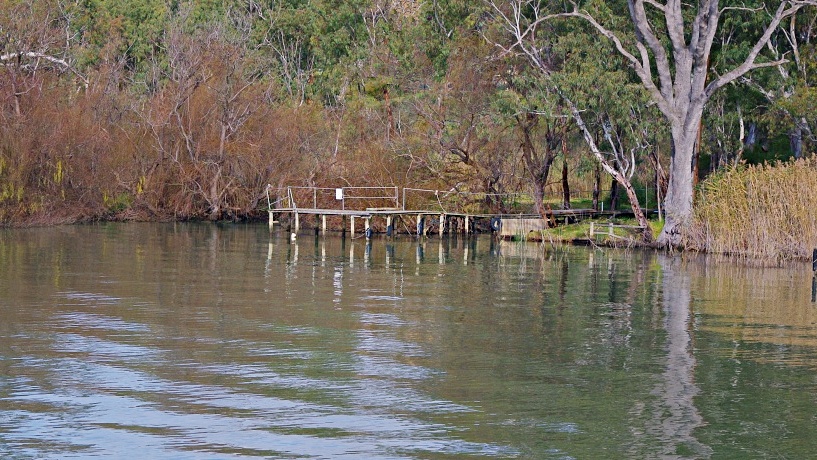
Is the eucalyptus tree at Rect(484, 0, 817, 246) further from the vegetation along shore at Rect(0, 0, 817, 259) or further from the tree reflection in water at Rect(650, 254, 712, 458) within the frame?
the tree reflection in water at Rect(650, 254, 712, 458)

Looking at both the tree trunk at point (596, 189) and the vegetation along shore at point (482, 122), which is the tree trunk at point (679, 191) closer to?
the vegetation along shore at point (482, 122)

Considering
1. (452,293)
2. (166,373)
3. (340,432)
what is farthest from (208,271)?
(340,432)

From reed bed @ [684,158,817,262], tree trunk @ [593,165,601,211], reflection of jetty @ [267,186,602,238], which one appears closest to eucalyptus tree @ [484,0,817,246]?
reed bed @ [684,158,817,262]

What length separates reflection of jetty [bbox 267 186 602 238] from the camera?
157 feet

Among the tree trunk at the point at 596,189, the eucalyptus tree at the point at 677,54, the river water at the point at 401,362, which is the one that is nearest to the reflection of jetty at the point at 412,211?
the tree trunk at the point at 596,189

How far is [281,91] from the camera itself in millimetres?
70875

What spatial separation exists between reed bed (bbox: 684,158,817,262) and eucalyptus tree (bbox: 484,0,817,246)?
2.36 metres

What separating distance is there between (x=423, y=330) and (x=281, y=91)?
50.5m

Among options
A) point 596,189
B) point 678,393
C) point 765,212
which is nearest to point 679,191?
point 765,212

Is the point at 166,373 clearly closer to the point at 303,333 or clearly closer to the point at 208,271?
the point at 303,333

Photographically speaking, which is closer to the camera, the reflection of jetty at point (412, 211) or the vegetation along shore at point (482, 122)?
the vegetation along shore at point (482, 122)

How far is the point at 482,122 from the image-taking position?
48188 mm

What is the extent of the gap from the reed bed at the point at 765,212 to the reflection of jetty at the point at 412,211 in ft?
31.2

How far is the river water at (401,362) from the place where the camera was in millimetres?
13969
